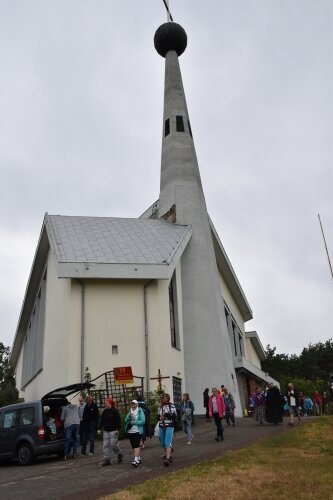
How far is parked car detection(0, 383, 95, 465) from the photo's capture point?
12102mm

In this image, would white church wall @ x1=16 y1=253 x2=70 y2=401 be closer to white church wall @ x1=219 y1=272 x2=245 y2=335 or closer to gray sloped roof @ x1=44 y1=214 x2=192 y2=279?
gray sloped roof @ x1=44 y1=214 x2=192 y2=279

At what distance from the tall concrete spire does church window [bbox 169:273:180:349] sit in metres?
1.61

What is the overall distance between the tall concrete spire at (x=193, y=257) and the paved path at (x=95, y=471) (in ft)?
29.8

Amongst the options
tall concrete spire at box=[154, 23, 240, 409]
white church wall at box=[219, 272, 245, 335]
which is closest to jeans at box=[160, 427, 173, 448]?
tall concrete spire at box=[154, 23, 240, 409]

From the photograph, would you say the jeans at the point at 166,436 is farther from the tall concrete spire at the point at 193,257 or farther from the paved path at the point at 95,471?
the tall concrete spire at the point at 193,257

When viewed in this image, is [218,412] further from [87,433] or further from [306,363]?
[306,363]

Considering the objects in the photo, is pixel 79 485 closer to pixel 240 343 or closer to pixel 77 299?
pixel 77 299

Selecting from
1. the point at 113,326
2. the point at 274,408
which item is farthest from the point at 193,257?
the point at 274,408

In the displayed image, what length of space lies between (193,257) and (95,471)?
1645 centimetres

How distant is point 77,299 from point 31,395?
10.1 meters

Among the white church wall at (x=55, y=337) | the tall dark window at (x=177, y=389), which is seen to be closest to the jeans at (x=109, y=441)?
the white church wall at (x=55, y=337)

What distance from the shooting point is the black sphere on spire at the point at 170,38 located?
33.4 m

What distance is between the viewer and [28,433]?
482 inches

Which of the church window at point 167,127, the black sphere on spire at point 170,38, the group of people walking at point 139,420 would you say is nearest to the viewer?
the group of people walking at point 139,420
